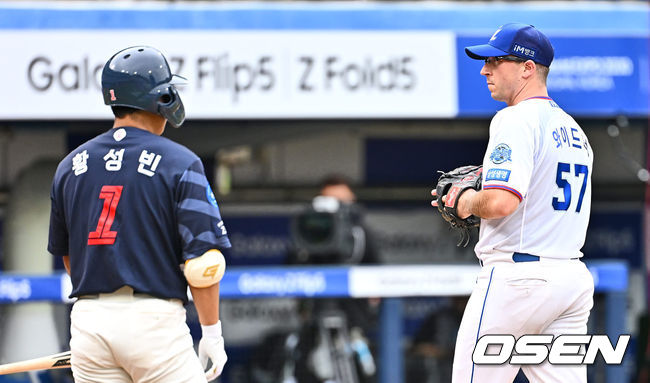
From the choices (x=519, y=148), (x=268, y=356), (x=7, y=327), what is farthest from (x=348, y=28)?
(x=519, y=148)

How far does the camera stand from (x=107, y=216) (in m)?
2.93

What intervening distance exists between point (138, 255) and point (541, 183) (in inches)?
52.4

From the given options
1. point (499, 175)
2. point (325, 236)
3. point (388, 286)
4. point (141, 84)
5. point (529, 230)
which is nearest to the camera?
point (141, 84)

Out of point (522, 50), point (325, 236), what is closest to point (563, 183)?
point (522, 50)

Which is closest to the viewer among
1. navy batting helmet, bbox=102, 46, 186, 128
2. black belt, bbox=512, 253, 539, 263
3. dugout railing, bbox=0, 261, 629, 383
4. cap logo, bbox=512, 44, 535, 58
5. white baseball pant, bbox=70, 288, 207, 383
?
white baseball pant, bbox=70, 288, 207, 383

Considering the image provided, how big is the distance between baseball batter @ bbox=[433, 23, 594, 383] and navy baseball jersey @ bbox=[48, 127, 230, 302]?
0.91 m

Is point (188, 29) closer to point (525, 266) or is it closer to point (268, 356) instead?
point (268, 356)

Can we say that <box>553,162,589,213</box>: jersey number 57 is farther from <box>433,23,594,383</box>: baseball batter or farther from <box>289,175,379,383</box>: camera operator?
<box>289,175,379,383</box>: camera operator

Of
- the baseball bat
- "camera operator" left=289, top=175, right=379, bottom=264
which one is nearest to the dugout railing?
"camera operator" left=289, top=175, right=379, bottom=264

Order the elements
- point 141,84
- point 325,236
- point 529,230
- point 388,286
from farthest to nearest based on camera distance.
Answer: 1. point 325,236
2. point 388,286
3. point 529,230
4. point 141,84

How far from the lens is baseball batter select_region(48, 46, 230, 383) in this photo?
9.55 feet

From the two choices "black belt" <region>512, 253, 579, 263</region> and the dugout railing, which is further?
the dugout railing

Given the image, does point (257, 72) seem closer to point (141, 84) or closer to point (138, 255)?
point (141, 84)

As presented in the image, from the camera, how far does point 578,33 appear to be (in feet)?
21.4
